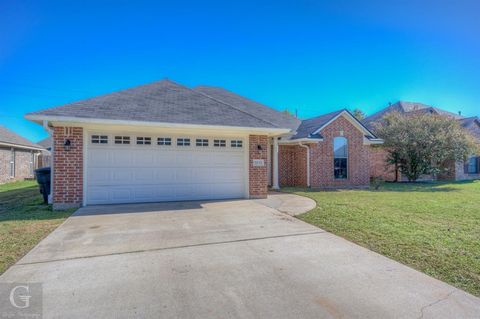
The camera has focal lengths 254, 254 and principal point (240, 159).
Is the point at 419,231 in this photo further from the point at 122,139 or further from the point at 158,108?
the point at 122,139

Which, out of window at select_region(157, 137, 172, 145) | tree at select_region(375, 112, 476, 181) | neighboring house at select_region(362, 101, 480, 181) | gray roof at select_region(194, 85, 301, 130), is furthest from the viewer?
neighboring house at select_region(362, 101, 480, 181)

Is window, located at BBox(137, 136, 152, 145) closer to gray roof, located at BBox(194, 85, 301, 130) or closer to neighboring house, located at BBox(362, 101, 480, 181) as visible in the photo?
gray roof, located at BBox(194, 85, 301, 130)

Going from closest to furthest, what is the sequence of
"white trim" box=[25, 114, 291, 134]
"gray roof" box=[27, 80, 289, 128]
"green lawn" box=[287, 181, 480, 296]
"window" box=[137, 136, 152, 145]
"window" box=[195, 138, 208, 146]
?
"green lawn" box=[287, 181, 480, 296] → "white trim" box=[25, 114, 291, 134] → "gray roof" box=[27, 80, 289, 128] → "window" box=[137, 136, 152, 145] → "window" box=[195, 138, 208, 146]

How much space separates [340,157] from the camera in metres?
14.8

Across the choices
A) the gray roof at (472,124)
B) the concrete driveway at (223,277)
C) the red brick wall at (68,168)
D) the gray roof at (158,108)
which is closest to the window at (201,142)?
the gray roof at (158,108)

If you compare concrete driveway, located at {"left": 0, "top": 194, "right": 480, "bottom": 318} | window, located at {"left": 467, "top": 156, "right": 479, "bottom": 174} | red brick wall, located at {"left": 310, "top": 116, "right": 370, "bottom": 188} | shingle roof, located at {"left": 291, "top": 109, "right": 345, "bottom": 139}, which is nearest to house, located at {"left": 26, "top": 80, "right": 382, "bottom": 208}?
concrete driveway, located at {"left": 0, "top": 194, "right": 480, "bottom": 318}

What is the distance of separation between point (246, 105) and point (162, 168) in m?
9.06

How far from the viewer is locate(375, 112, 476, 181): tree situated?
53.4ft

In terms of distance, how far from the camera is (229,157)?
9859 mm

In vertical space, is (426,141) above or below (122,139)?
above

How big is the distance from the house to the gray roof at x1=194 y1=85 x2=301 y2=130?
5.41 meters

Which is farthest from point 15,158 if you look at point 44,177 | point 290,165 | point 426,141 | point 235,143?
point 426,141

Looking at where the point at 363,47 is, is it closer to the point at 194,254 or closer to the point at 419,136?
the point at 419,136

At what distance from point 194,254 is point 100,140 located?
610 cm
